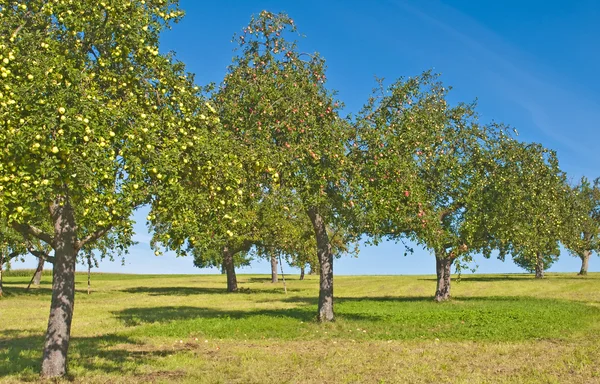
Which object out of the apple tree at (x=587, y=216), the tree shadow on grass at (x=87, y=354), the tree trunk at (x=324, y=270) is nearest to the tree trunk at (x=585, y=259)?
the apple tree at (x=587, y=216)

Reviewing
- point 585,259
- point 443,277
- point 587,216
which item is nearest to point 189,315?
point 443,277

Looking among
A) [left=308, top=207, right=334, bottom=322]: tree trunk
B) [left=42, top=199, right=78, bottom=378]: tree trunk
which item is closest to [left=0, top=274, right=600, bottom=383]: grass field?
[left=42, top=199, right=78, bottom=378]: tree trunk

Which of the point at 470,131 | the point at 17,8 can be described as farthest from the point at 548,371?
the point at 470,131

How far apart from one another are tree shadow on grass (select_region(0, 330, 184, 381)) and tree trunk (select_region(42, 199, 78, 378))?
0.74 m

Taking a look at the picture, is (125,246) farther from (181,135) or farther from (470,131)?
(470,131)

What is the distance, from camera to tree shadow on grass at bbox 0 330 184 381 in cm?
1827

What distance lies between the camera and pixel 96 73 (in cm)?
1670

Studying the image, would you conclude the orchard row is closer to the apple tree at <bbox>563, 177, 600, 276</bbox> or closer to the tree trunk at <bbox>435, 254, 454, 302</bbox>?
the tree trunk at <bbox>435, 254, 454, 302</bbox>

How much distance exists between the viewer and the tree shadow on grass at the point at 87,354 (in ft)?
59.9

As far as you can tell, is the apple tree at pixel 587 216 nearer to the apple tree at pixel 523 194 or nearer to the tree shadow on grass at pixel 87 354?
the apple tree at pixel 523 194

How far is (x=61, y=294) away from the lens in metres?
17.2

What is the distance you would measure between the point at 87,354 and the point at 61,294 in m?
5.11

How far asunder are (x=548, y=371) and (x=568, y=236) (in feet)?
162

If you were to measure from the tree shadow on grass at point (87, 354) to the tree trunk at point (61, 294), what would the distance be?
2.44 ft
